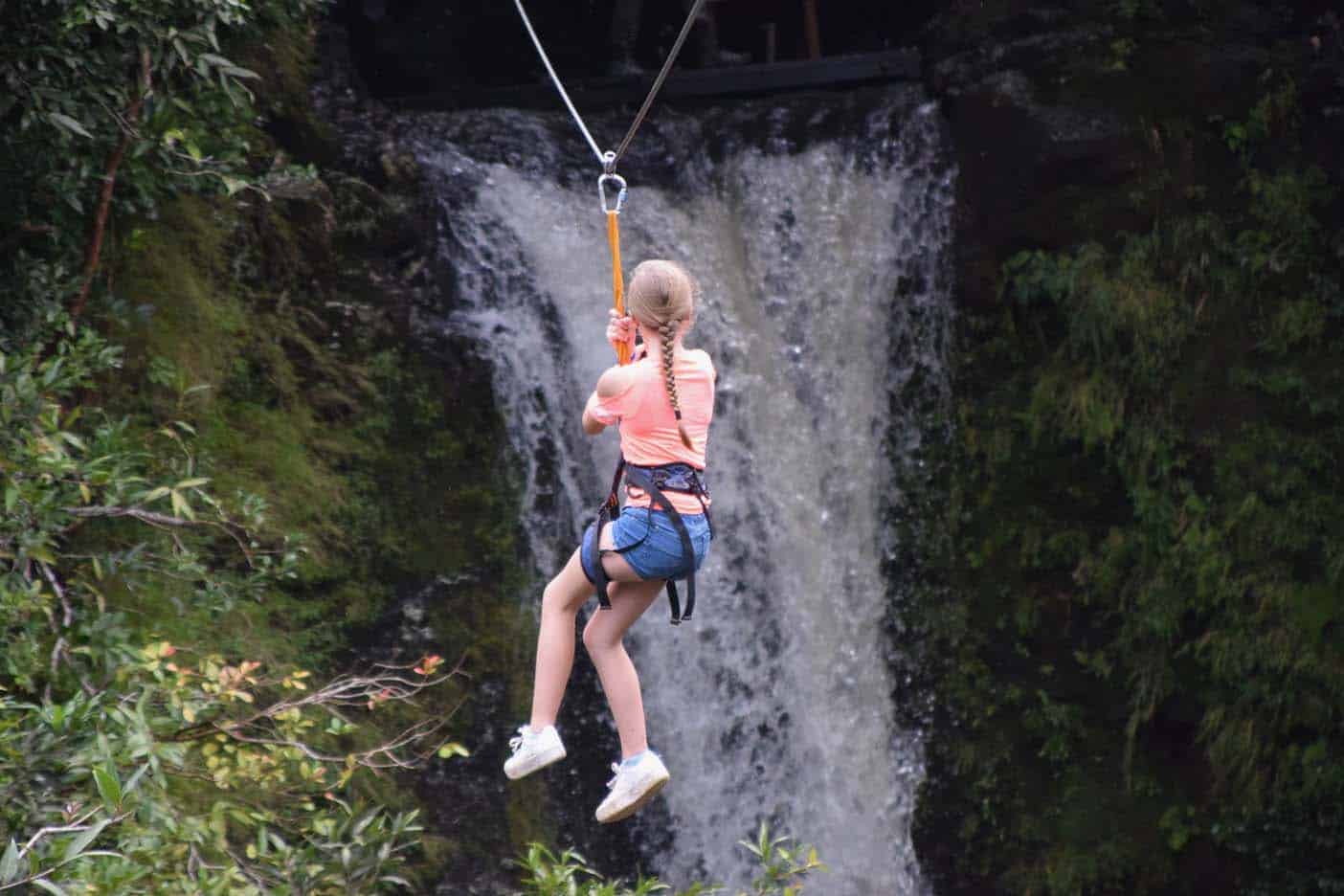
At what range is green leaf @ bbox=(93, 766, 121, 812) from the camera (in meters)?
4.60

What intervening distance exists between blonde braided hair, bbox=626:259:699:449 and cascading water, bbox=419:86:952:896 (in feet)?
18.9

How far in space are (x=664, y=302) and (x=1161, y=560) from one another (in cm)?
680

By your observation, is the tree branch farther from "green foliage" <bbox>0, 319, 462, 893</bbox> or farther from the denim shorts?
the denim shorts

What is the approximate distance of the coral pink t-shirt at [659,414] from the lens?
4707mm

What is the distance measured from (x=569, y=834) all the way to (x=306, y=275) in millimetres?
4358

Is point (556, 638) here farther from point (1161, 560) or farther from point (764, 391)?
point (1161, 560)

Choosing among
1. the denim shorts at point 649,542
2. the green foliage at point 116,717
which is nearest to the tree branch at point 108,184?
the green foliage at point 116,717

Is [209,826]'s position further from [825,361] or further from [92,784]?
[825,361]

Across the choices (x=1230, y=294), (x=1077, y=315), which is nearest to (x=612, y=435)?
(x=1077, y=315)

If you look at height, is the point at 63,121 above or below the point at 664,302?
above

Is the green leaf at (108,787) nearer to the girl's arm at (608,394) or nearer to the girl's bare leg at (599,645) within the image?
the girl's bare leg at (599,645)

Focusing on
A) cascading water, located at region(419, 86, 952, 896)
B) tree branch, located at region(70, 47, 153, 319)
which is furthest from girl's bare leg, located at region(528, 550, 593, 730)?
cascading water, located at region(419, 86, 952, 896)

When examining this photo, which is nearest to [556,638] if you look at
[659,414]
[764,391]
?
[659,414]

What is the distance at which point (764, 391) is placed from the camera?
1107cm
